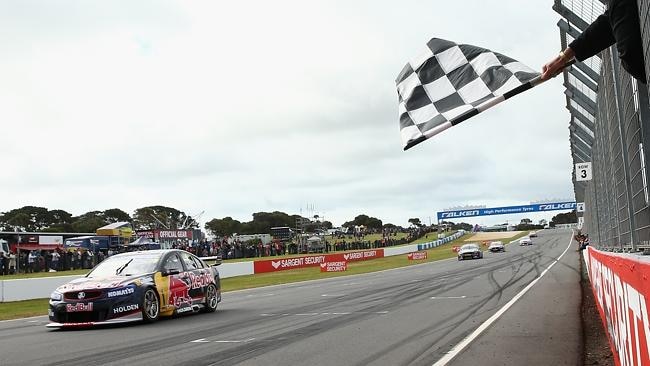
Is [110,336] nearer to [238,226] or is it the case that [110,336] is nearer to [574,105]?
[574,105]

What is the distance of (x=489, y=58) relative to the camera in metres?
6.18

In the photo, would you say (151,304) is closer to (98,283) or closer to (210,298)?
(98,283)

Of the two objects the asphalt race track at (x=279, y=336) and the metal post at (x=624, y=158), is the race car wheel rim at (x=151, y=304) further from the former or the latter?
the metal post at (x=624, y=158)

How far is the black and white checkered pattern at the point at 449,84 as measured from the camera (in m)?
5.87

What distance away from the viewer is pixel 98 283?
10984mm

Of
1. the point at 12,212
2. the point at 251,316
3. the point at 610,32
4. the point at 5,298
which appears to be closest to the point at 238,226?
the point at 12,212

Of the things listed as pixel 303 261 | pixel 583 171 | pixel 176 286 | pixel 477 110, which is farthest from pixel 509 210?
pixel 477 110

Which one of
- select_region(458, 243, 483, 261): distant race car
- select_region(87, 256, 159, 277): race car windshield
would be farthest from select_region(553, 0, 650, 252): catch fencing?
select_region(458, 243, 483, 261): distant race car

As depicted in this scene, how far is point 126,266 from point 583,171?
36.5 feet

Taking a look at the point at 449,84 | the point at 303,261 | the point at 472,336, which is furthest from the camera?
the point at 303,261

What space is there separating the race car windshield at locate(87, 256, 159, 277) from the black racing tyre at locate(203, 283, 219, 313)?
65.7 inches

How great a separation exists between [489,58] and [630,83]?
1365 mm

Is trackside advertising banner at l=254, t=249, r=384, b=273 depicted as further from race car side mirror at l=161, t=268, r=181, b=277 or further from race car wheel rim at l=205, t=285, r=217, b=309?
race car side mirror at l=161, t=268, r=181, b=277

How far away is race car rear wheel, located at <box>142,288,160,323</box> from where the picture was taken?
11172mm
